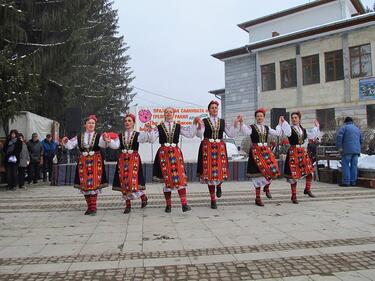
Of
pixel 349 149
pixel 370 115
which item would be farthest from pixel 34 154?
pixel 370 115

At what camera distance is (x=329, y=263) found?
4395 millimetres

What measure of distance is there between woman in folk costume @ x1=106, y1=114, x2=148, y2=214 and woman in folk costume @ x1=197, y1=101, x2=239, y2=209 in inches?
42.9

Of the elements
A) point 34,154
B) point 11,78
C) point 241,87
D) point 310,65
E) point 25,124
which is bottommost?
point 34,154

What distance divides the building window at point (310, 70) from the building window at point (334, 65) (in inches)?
25.5

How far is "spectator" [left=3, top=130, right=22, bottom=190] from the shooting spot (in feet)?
38.6

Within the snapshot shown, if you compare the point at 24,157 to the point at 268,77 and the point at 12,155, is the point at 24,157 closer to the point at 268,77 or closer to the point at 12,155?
the point at 12,155

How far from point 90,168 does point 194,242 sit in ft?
9.86

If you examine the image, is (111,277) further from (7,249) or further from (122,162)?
(122,162)

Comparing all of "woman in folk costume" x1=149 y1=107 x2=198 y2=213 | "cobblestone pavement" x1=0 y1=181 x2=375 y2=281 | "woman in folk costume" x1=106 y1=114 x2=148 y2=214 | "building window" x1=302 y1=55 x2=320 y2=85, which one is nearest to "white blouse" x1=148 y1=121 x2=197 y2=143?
"woman in folk costume" x1=149 y1=107 x2=198 y2=213

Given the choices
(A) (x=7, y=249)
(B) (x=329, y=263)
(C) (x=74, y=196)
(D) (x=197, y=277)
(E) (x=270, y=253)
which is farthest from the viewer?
(C) (x=74, y=196)

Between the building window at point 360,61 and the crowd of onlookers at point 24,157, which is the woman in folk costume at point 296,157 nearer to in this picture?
the crowd of onlookers at point 24,157

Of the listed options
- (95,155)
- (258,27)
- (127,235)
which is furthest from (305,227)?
(258,27)

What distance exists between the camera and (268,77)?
95.4ft

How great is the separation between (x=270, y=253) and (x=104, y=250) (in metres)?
1.90
